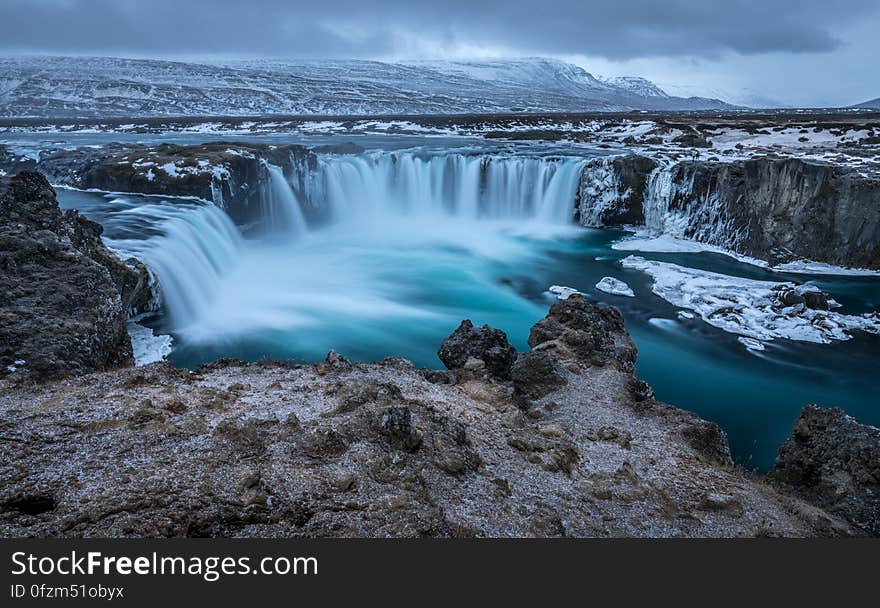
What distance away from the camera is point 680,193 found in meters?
26.2

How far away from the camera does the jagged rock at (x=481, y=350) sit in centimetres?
1059

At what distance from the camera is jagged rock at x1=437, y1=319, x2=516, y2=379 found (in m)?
10.6

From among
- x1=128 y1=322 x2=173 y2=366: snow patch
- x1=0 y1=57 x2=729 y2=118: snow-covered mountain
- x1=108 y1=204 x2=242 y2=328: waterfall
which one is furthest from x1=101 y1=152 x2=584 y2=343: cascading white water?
x1=0 y1=57 x2=729 y2=118: snow-covered mountain

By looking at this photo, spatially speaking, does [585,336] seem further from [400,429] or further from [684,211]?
[684,211]

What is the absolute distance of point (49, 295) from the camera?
9.55 m

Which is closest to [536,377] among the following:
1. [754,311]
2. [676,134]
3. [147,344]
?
[147,344]

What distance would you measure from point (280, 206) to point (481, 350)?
2047 centimetres

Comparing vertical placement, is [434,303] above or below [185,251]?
below

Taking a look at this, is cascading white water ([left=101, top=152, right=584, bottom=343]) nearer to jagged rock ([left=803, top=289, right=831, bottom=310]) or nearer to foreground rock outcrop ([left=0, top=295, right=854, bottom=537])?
foreground rock outcrop ([left=0, top=295, right=854, bottom=537])

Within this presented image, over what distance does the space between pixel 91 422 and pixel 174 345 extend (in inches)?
310

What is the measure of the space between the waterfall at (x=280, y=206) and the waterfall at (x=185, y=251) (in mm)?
4307

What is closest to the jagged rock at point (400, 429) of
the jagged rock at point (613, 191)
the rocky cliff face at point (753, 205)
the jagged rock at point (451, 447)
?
the jagged rock at point (451, 447)

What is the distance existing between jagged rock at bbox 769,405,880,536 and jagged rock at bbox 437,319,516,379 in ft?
15.8

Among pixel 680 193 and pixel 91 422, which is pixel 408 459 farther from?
pixel 680 193
